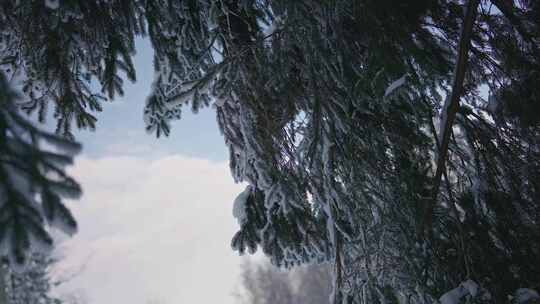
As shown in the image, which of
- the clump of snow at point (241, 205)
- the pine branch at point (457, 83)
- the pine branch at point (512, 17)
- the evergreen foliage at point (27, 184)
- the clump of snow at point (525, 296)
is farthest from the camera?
the clump of snow at point (241, 205)

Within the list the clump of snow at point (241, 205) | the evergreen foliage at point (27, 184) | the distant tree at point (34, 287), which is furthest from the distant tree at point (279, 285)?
the evergreen foliage at point (27, 184)

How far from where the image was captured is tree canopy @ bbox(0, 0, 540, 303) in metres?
2.40

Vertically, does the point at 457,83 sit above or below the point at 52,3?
below

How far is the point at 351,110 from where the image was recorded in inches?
113

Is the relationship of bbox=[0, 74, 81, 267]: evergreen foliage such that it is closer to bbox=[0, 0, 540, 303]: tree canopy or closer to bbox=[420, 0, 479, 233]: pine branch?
bbox=[0, 0, 540, 303]: tree canopy

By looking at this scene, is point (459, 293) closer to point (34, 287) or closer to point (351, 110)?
point (351, 110)

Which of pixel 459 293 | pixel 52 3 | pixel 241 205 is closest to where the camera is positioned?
pixel 52 3

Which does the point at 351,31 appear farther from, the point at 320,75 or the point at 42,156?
the point at 42,156

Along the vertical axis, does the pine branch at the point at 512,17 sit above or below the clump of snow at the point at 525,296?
above

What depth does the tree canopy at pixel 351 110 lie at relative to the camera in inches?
94.4

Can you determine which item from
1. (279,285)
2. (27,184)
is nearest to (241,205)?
(27,184)

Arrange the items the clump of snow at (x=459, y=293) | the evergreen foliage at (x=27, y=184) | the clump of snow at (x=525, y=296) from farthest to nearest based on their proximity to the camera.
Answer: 1. the clump of snow at (x=459, y=293)
2. the clump of snow at (x=525, y=296)
3. the evergreen foliage at (x=27, y=184)

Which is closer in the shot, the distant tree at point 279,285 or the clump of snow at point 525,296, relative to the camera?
the clump of snow at point 525,296

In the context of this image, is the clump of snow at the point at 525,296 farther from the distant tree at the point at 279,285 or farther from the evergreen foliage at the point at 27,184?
the distant tree at the point at 279,285
